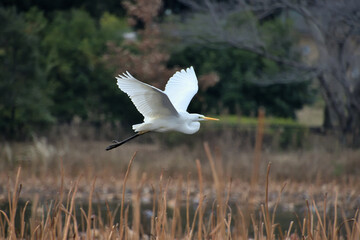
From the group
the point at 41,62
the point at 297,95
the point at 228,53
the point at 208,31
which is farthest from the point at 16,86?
the point at 297,95

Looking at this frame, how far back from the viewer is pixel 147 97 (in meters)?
4.83

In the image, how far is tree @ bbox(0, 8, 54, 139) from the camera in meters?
11.3

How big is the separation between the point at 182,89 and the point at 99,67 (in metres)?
8.49

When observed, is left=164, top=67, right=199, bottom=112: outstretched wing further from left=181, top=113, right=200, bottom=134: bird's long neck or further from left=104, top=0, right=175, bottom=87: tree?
left=104, top=0, right=175, bottom=87: tree

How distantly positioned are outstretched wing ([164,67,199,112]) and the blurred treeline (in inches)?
199

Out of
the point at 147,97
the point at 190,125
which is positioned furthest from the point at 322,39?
the point at 147,97

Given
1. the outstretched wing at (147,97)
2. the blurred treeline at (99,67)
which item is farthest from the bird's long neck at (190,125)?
the blurred treeline at (99,67)

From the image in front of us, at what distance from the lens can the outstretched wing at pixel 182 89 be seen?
5896 mm

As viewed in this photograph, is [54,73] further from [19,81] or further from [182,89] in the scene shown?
[182,89]

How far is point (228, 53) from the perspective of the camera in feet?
51.1

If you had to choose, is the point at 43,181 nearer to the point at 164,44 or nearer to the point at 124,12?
the point at 164,44

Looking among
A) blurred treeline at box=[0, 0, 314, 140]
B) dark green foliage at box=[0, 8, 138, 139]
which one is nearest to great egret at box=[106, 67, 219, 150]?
blurred treeline at box=[0, 0, 314, 140]

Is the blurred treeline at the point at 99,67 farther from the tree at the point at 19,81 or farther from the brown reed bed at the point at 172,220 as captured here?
the brown reed bed at the point at 172,220

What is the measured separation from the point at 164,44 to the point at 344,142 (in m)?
5.39
